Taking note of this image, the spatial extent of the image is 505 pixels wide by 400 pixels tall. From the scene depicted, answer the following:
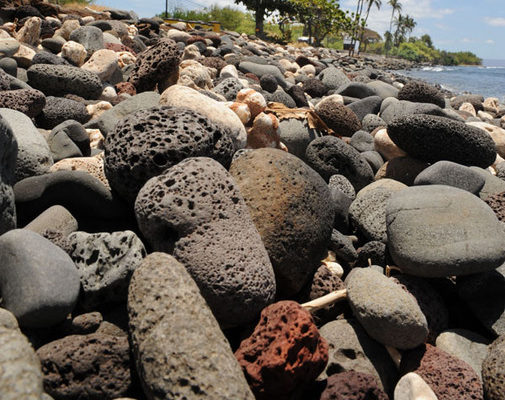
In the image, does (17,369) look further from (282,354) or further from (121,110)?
(121,110)

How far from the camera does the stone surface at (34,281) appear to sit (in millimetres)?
2355

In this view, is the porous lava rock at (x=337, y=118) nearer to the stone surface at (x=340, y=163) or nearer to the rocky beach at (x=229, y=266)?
the stone surface at (x=340, y=163)

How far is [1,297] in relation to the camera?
247 centimetres

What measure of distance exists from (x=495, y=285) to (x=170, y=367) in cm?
252

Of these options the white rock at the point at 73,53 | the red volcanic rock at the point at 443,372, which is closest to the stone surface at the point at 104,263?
the red volcanic rock at the point at 443,372

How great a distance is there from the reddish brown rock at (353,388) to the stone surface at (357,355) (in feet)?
0.62

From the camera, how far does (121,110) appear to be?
4910 millimetres

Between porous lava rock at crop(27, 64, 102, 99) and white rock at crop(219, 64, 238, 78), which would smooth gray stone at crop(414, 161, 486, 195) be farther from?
white rock at crop(219, 64, 238, 78)

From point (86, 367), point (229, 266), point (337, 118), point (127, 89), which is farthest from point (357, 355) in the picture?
point (127, 89)

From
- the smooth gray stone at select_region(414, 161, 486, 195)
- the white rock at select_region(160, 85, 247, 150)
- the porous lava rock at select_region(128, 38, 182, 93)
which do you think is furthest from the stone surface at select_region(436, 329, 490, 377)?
the porous lava rock at select_region(128, 38, 182, 93)

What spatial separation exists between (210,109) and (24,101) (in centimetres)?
193

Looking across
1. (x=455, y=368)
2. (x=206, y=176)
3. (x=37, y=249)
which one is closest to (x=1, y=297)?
(x=37, y=249)

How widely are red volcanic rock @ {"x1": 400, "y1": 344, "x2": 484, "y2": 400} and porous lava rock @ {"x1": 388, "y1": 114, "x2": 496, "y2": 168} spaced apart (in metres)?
2.69

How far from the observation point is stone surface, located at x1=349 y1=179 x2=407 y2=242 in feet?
13.5
